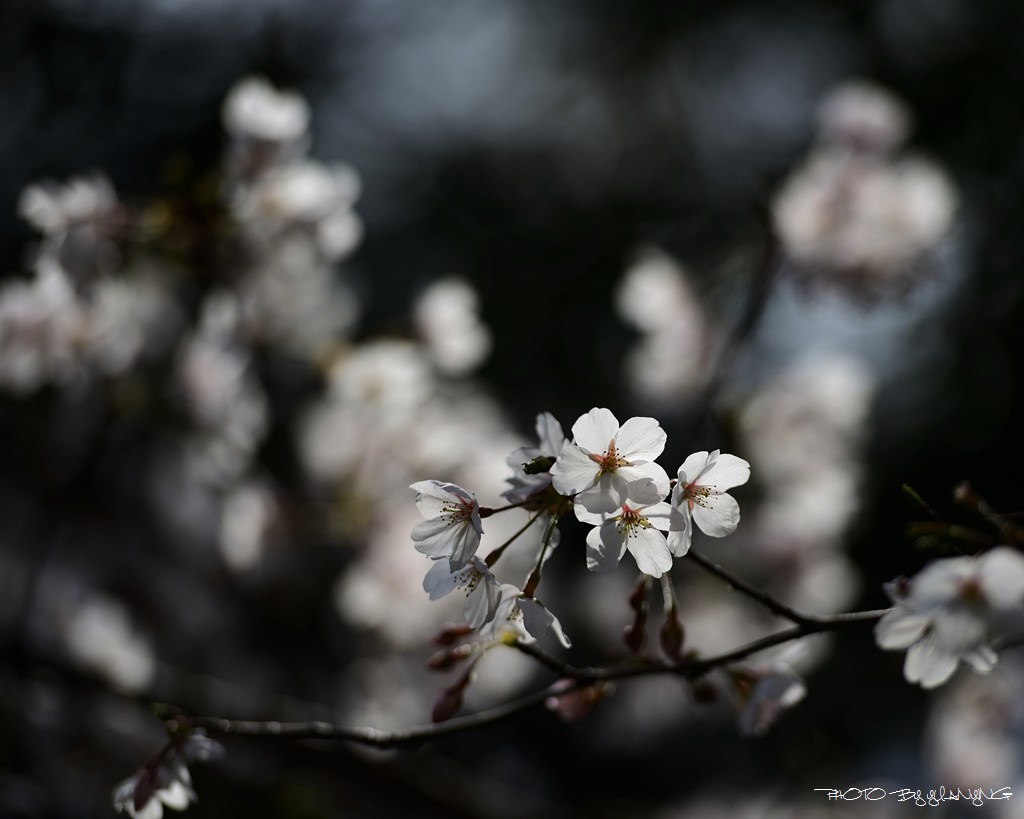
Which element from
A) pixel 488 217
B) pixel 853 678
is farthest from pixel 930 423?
pixel 488 217

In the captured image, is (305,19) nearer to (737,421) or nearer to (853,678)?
(737,421)

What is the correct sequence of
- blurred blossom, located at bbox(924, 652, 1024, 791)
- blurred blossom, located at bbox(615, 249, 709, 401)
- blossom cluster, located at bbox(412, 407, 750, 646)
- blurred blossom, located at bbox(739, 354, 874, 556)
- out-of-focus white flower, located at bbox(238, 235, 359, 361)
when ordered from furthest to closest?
blurred blossom, located at bbox(924, 652, 1024, 791), blurred blossom, located at bbox(615, 249, 709, 401), blurred blossom, located at bbox(739, 354, 874, 556), out-of-focus white flower, located at bbox(238, 235, 359, 361), blossom cluster, located at bbox(412, 407, 750, 646)

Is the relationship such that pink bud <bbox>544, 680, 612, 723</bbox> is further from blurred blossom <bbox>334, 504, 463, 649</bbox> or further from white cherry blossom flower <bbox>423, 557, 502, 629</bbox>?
blurred blossom <bbox>334, 504, 463, 649</bbox>

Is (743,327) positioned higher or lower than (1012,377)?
lower

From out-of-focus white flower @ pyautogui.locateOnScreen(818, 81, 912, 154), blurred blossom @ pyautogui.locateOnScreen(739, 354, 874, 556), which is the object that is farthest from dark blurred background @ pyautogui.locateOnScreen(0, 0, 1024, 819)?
out-of-focus white flower @ pyautogui.locateOnScreen(818, 81, 912, 154)

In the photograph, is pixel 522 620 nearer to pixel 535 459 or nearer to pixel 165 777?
pixel 535 459

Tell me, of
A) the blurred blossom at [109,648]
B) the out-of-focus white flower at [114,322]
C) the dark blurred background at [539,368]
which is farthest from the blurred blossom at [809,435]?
the blurred blossom at [109,648]
